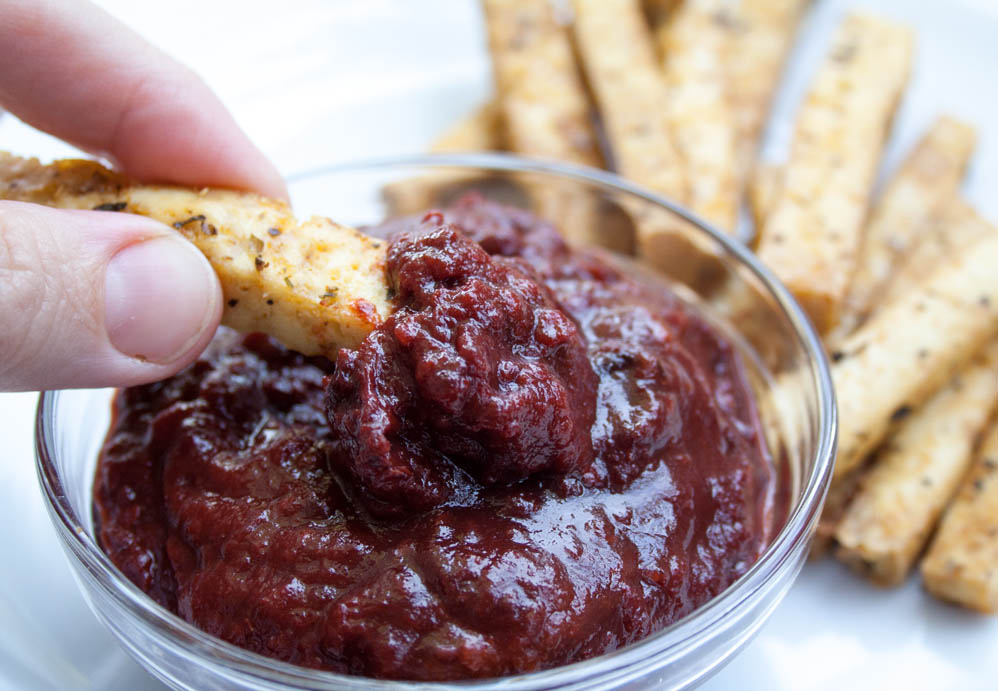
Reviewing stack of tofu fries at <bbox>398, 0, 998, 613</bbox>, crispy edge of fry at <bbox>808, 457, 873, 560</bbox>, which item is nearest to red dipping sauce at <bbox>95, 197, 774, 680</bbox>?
crispy edge of fry at <bbox>808, 457, 873, 560</bbox>

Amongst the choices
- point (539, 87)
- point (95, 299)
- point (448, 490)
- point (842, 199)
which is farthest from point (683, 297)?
point (95, 299)

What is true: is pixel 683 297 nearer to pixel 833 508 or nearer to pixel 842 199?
pixel 842 199

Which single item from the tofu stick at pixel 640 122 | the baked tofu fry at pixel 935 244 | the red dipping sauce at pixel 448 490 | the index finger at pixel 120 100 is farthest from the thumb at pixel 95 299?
the baked tofu fry at pixel 935 244

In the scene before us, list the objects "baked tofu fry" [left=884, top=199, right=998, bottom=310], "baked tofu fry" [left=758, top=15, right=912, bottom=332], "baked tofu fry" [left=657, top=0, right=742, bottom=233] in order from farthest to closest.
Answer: "baked tofu fry" [left=657, top=0, right=742, bottom=233] < "baked tofu fry" [left=884, top=199, right=998, bottom=310] < "baked tofu fry" [left=758, top=15, right=912, bottom=332]

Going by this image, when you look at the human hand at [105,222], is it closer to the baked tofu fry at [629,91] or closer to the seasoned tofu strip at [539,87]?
the seasoned tofu strip at [539,87]

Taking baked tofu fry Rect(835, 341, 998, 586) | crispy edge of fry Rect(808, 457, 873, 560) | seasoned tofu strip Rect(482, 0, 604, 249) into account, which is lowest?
crispy edge of fry Rect(808, 457, 873, 560)

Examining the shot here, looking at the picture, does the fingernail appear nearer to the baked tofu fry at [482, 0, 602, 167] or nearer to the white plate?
the white plate

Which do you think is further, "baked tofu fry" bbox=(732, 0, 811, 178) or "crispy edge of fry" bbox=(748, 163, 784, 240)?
"baked tofu fry" bbox=(732, 0, 811, 178)
